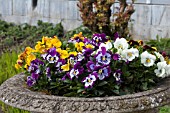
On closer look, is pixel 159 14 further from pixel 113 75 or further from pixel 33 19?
pixel 113 75

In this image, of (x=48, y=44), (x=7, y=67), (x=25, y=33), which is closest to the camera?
(x=48, y=44)

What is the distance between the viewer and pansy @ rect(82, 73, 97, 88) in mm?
2649

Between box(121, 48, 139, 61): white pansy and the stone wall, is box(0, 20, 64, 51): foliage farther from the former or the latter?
box(121, 48, 139, 61): white pansy

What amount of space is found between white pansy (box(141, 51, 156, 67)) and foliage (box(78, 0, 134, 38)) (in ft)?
9.14

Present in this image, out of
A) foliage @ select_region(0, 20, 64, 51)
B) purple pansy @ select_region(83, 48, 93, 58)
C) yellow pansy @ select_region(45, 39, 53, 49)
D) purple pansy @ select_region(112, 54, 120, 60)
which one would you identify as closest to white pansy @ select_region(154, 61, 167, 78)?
purple pansy @ select_region(112, 54, 120, 60)

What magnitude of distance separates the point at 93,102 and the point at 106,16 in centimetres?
349

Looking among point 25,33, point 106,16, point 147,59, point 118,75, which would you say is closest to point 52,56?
point 118,75

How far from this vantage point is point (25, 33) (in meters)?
8.84

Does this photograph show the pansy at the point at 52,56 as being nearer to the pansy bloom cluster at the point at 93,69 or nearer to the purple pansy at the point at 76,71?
the pansy bloom cluster at the point at 93,69

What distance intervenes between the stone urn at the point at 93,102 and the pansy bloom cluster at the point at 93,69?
0.16 metres

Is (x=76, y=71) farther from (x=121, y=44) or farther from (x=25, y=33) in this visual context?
(x=25, y=33)

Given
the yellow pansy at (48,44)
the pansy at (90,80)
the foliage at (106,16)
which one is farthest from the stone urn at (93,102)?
the foliage at (106,16)

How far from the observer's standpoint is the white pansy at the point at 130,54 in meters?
2.82

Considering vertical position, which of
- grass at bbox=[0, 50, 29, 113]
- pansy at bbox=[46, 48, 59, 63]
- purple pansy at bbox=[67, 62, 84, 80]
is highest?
pansy at bbox=[46, 48, 59, 63]
